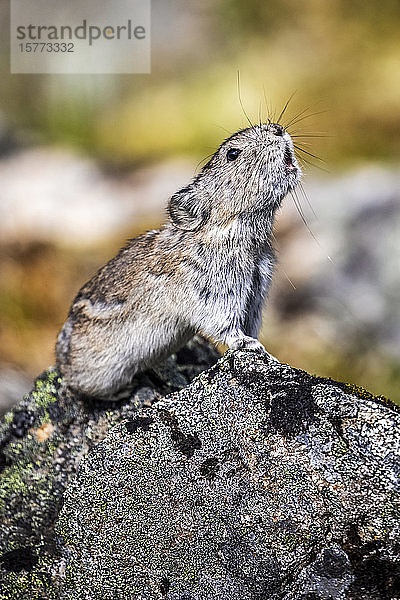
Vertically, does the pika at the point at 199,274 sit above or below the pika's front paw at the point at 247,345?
above

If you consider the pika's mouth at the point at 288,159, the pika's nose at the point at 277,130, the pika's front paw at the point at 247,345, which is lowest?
the pika's front paw at the point at 247,345

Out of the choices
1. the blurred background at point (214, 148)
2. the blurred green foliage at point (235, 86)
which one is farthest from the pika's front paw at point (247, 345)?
the blurred green foliage at point (235, 86)

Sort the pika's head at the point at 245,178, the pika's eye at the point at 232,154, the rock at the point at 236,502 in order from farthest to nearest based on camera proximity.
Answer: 1. the pika's eye at the point at 232,154
2. the pika's head at the point at 245,178
3. the rock at the point at 236,502

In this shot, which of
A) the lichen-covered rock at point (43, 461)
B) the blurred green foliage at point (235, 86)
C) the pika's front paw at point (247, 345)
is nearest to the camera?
the pika's front paw at point (247, 345)

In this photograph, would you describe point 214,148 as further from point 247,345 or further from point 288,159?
point 247,345

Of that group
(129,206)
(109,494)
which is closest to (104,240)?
(129,206)

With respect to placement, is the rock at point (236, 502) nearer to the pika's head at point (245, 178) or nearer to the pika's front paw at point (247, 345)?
the pika's front paw at point (247, 345)

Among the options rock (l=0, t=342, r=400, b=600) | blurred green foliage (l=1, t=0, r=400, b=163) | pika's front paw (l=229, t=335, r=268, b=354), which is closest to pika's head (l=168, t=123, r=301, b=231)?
pika's front paw (l=229, t=335, r=268, b=354)

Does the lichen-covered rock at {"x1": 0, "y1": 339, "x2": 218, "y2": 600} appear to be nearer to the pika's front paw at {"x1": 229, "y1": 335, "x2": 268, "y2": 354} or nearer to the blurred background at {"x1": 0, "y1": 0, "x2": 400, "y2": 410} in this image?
the pika's front paw at {"x1": 229, "y1": 335, "x2": 268, "y2": 354}
